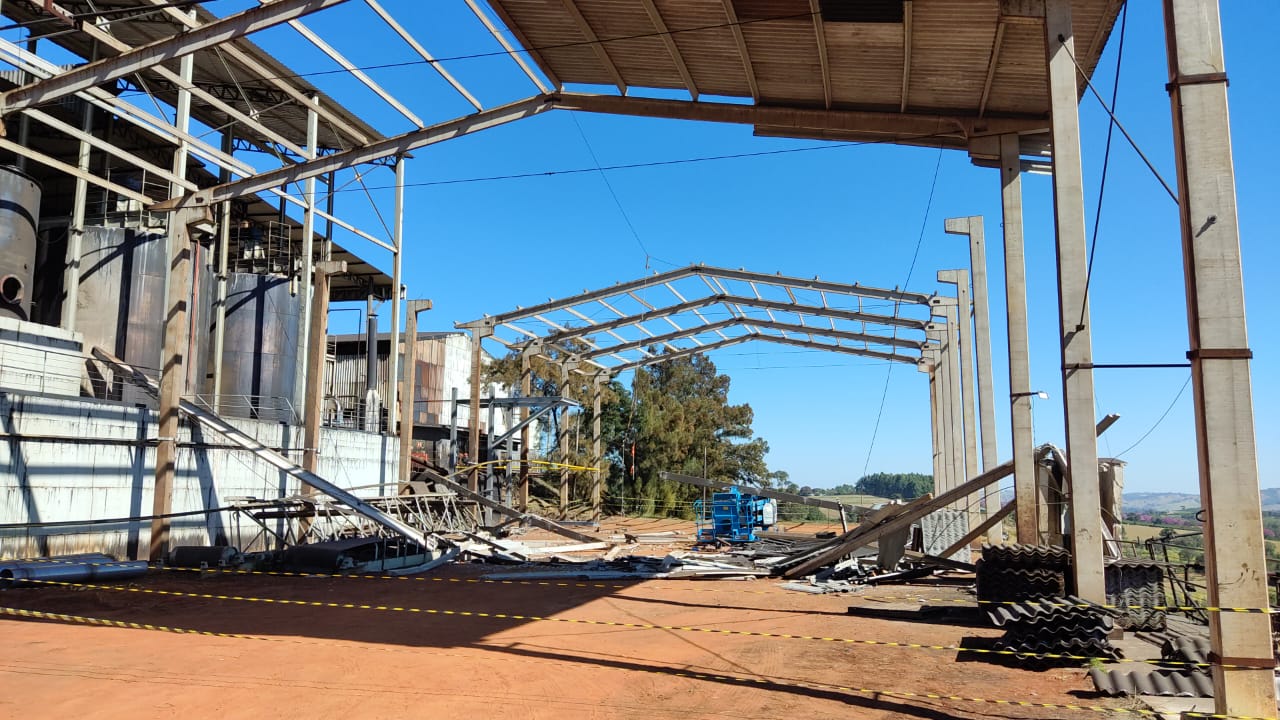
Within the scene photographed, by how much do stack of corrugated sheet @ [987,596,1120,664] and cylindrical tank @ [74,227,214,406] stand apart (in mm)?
23736

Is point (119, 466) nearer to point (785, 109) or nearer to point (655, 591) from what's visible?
point (655, 591)

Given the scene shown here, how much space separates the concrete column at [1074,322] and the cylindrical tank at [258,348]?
25.9 meters

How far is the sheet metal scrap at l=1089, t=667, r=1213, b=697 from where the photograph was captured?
24.0 feet

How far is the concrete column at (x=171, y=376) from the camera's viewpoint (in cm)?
1739

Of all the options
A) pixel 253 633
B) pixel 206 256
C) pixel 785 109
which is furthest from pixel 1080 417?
pixel 206 256

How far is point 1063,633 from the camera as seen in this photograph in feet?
29.6

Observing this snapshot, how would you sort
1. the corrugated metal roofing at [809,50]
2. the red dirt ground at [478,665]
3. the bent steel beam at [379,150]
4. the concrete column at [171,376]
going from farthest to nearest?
the concrete column at [171,376] → the bent steel beam at [379,150] → the corrugated metal roofing at [809,50] → the red dirt ground at [478,665]

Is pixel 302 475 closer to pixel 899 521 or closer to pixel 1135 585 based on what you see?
pixel 899 521

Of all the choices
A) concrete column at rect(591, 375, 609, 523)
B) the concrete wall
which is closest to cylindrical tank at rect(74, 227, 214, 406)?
the concrete wall

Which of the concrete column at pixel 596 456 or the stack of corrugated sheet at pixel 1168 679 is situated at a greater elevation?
the concrete column at pixel 596 456

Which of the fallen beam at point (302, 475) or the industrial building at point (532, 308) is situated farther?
the fallen beam at point (302, 475)

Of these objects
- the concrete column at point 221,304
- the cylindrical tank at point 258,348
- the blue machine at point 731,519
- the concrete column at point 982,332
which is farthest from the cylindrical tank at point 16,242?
the concrete column at point 982,332

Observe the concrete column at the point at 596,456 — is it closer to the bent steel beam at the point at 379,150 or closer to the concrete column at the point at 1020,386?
the bent steel beam at the point at 379,150

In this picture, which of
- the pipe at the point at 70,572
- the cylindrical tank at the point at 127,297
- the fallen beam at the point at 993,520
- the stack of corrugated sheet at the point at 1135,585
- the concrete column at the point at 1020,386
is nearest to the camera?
the stack of corrugated sheet at the point at 1135,585
